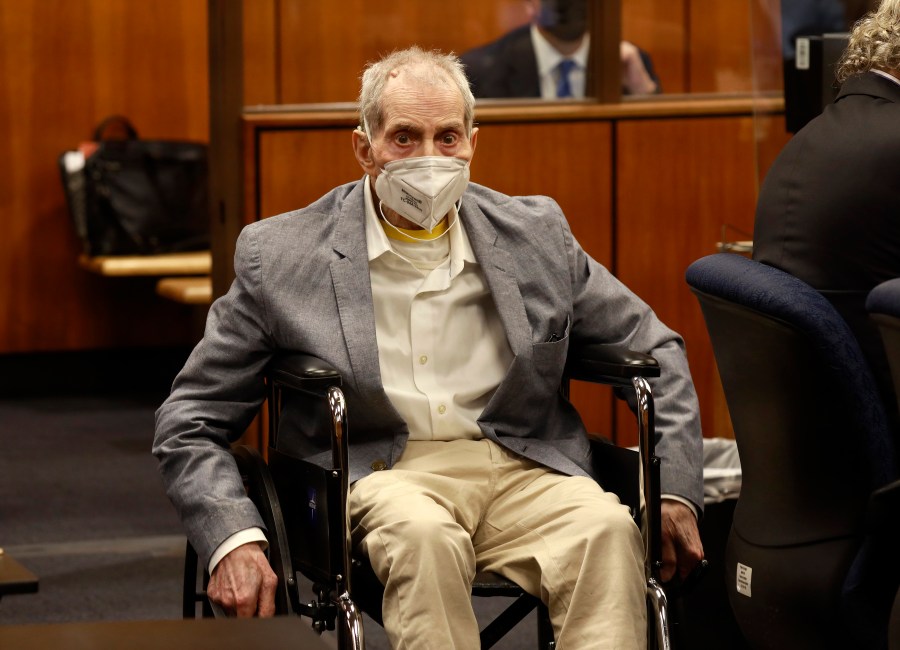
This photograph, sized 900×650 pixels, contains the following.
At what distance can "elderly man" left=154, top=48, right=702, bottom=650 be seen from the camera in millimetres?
2148

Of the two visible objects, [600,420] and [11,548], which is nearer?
[11,548]

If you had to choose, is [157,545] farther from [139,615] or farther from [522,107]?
[522,107]

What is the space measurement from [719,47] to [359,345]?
9.39 ft

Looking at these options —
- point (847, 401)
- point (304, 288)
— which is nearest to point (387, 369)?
point (304, 288)

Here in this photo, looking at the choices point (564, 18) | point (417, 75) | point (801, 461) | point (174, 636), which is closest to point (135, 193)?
point (564, 18)

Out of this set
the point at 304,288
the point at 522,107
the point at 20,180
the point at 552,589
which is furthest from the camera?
the point at 20,180

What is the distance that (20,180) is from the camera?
21.5 ft

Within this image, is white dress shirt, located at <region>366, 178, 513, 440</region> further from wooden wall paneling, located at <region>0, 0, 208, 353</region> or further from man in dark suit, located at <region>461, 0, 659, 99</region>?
wooden wall paneling, located at <region>0, 0, 208, 353</region>

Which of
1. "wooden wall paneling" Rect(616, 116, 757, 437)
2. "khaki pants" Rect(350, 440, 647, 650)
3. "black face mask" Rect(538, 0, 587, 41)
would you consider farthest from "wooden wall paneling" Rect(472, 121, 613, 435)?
"khaki pants" Rect(350, 440, 647, 650)

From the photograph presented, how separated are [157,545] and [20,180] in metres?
3.04

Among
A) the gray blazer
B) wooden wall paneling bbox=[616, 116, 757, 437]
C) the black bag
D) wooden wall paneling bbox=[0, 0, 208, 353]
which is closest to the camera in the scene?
the gray blazer

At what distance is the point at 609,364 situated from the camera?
7.49 ft

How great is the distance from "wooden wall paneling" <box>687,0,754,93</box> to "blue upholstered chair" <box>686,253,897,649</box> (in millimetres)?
2547

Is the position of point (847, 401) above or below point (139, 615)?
above
